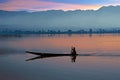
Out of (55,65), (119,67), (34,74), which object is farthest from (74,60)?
(34,74)

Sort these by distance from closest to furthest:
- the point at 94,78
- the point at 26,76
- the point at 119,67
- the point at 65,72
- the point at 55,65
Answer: the point at 94,78 < the point at 26,76 < the point at 65,72 < the point at 119,67 < the point at 55,65

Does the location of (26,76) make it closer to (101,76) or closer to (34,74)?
(34,74)

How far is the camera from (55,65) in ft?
111

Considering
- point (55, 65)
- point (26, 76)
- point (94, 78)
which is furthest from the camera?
point (55, 65)

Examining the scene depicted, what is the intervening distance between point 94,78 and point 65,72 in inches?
168

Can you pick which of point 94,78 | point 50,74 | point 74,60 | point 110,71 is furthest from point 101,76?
point 74,60

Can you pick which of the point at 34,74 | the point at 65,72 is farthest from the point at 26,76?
the point at 65,72

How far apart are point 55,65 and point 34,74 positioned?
683cm

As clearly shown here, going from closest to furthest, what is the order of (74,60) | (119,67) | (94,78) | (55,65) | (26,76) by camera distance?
(94,78)
(26,76)
(119,67)
(55,65)
(74,60)

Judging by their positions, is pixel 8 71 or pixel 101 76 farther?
pixel 8 71

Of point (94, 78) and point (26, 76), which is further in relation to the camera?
point (26, 76)

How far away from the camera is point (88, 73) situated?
27234 millimetres

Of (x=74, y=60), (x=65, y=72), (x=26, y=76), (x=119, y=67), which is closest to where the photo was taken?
(x=26, y=76)

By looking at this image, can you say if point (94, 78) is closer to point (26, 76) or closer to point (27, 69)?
point (26, 76)
